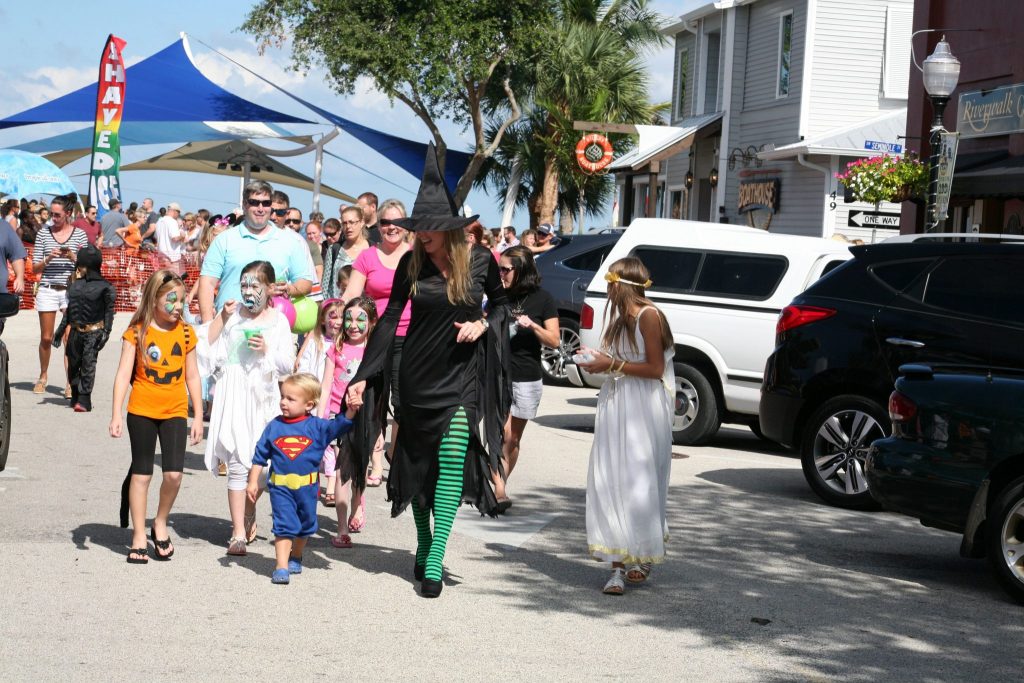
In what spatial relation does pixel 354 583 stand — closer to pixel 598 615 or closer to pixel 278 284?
pixel 598 615

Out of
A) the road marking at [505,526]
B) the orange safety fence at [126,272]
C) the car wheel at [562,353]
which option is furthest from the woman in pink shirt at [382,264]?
the orange safety fence at [126,272]

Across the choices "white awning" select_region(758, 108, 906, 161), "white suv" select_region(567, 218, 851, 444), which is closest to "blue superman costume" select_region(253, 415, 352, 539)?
"white suv" select_region(567, 218, 851, 444)

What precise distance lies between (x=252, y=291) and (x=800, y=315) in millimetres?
4361

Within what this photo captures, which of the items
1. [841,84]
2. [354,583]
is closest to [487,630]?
[354,583]

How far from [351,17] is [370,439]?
102 ft

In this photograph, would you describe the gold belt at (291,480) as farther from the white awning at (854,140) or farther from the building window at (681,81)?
the building window at (681,81)

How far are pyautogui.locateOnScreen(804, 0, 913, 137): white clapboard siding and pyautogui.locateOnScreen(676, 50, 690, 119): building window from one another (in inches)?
347

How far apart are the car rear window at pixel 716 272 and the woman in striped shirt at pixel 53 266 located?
618 cm

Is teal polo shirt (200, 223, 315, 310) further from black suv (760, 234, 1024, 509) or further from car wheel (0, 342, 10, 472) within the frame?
black suv (760, 234, 1024, 509)

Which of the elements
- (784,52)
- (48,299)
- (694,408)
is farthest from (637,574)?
(784,52)

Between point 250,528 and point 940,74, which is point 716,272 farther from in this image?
point 250,528

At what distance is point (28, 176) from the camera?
31391 millimetres

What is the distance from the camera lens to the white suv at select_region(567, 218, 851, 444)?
12.7 m

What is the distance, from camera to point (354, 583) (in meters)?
7.06
